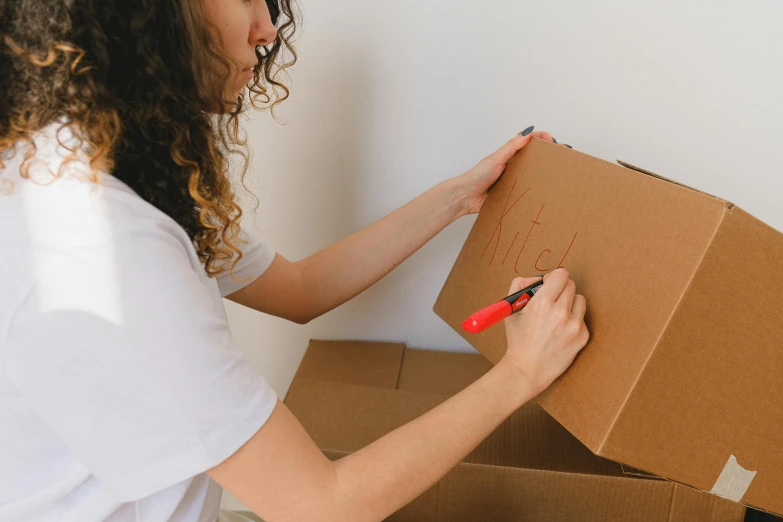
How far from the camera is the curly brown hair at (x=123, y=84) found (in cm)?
47

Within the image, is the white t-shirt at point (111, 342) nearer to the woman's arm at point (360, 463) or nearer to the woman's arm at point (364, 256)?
the woman's arm at point (360, 463)

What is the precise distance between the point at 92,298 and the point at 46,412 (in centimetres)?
10

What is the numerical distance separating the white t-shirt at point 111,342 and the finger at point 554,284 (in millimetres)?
269

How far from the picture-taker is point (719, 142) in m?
0.92

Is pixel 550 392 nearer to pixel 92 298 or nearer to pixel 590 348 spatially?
pixel 590 348

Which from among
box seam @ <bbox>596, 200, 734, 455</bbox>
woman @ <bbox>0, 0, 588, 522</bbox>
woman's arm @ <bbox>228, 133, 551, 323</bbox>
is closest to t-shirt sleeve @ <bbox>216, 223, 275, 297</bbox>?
woman's arm @ <bbox>228, 133, 551, 323</bbox>

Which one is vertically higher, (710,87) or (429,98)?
(710,87)

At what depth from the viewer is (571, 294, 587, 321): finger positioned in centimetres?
60

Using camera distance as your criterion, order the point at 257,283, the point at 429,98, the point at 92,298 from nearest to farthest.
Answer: the point at 92,298
the point at 257,283
the point at 429,98

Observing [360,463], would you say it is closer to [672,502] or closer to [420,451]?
[420,451]

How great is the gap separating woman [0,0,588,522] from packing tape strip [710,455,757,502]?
163 millimetres

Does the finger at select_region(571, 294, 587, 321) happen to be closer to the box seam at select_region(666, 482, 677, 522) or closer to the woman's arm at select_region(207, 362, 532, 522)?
the woman's arm at select_region(207, 362, 532, 522)

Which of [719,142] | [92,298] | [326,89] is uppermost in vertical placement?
[719,142]

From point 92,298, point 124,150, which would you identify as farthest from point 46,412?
point 124,150
